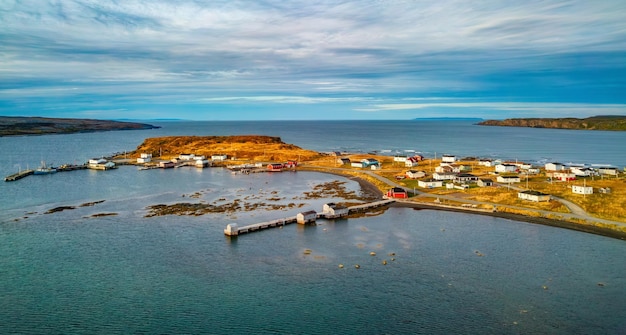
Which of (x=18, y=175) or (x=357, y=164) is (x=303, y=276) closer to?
(x=357, y=164)

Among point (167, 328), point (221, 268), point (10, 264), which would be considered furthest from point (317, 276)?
point (10, 264)

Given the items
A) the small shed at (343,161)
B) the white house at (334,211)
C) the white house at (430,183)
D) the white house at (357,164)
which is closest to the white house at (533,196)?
the white house at (430,183)

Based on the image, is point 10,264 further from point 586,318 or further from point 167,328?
point 586,318

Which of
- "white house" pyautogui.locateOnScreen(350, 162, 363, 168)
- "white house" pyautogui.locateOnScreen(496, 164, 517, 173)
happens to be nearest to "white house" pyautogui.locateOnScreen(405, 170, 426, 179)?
"white house" pyautogui.locateOnScreen(496, 164, 517, 173)

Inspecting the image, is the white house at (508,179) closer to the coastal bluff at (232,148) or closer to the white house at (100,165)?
the coastal bluff at (232,148)

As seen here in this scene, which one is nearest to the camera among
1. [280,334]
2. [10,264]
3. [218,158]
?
[280,334]

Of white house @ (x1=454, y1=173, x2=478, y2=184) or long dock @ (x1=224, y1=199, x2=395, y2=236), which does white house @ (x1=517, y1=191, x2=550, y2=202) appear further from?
long dock @ (x1=224, y1=199, x2=395, y2=236)
